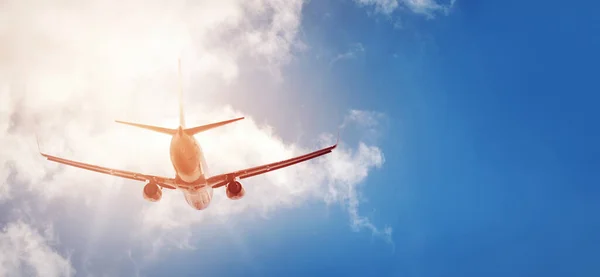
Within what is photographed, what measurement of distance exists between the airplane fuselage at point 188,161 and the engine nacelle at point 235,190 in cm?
193

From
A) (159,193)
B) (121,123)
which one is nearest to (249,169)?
(159,193)

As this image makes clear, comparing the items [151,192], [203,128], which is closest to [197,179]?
[151,192]

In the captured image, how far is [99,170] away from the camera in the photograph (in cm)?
3959

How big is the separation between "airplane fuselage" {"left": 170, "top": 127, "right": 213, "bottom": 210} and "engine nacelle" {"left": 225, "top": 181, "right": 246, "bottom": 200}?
6.32ft

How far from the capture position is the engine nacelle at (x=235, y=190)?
3972 centimetres

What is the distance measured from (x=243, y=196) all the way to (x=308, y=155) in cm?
707

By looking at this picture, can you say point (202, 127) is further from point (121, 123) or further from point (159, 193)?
point (159, 193)

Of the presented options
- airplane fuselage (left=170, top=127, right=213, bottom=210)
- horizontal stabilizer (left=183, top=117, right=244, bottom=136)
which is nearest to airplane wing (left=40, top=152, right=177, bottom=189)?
airplane fuselage (left=170, top=127, right=213, bottom=210)

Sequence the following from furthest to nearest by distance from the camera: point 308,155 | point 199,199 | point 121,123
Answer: point 199,199 < point 308,155 < point 121,123

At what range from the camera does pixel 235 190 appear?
1564 inches

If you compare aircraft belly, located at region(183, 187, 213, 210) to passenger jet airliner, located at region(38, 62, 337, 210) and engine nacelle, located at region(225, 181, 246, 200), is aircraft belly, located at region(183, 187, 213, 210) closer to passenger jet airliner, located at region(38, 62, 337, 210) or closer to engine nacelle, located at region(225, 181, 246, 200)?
passenger jet airliner, located at region(38, 62, 337, 210)

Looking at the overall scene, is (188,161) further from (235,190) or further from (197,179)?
(235,190)

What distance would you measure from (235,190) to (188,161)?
8.47 m

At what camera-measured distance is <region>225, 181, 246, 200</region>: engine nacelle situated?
39719 millimetres
